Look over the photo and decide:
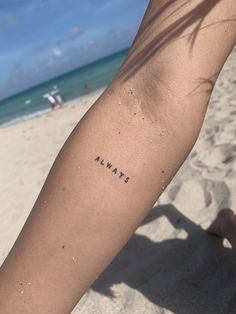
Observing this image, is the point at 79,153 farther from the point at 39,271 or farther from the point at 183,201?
the point at 183,201

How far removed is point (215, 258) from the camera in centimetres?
184

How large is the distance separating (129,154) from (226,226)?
127 cm

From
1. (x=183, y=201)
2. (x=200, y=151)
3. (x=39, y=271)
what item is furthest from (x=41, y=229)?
(x=200, y=151)

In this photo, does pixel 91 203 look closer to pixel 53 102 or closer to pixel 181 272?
pixel 181 272

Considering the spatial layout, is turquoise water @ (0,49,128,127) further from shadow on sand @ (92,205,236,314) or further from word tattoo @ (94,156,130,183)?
word tattoo @ (94,156,130,183)

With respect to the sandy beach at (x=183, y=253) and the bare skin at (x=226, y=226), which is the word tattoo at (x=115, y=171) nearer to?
the sandy beach at (x=183, y=253)

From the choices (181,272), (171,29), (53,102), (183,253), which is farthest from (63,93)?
(171,29)

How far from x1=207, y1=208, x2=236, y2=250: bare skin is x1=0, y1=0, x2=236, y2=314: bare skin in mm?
1168

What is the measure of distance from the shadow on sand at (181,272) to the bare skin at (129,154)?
1.02m

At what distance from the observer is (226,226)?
5.90 ft

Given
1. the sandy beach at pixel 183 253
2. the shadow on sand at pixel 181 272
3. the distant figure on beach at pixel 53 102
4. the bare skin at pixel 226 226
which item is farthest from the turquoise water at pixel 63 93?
the bare skin at pixel 226 226

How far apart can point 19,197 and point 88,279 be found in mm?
3639

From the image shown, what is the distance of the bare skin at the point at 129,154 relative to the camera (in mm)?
639

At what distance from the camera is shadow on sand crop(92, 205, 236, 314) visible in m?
1.60
